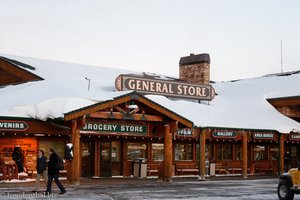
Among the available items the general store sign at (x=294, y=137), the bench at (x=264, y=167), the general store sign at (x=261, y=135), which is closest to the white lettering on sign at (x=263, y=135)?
the general store sign at (x=261, y=135)

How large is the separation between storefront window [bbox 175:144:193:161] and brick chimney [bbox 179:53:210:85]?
19.9ft

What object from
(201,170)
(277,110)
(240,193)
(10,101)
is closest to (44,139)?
(10,101)

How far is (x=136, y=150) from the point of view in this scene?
101ft

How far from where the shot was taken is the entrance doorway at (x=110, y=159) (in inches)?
1153

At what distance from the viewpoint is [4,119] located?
22.5 m

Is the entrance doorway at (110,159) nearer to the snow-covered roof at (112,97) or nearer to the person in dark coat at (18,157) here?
the snow-covered roof at (112,97)

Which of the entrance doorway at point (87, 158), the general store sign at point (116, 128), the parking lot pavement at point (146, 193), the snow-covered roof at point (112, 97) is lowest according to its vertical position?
the parking lot pavement at point (146, 193)

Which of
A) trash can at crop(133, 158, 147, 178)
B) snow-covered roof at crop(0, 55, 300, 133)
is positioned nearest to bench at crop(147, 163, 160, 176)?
trash can at crop(133, 158, 147, 178)

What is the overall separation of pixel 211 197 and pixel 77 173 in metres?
6.79

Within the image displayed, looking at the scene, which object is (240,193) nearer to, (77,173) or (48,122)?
(77,173)

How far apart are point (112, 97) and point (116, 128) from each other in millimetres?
1483

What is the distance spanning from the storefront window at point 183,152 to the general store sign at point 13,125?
38.7 ft

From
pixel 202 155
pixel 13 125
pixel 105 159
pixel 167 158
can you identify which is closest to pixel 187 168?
pixel 202 155

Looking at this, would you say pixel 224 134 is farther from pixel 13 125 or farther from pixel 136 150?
pixel 13 125
